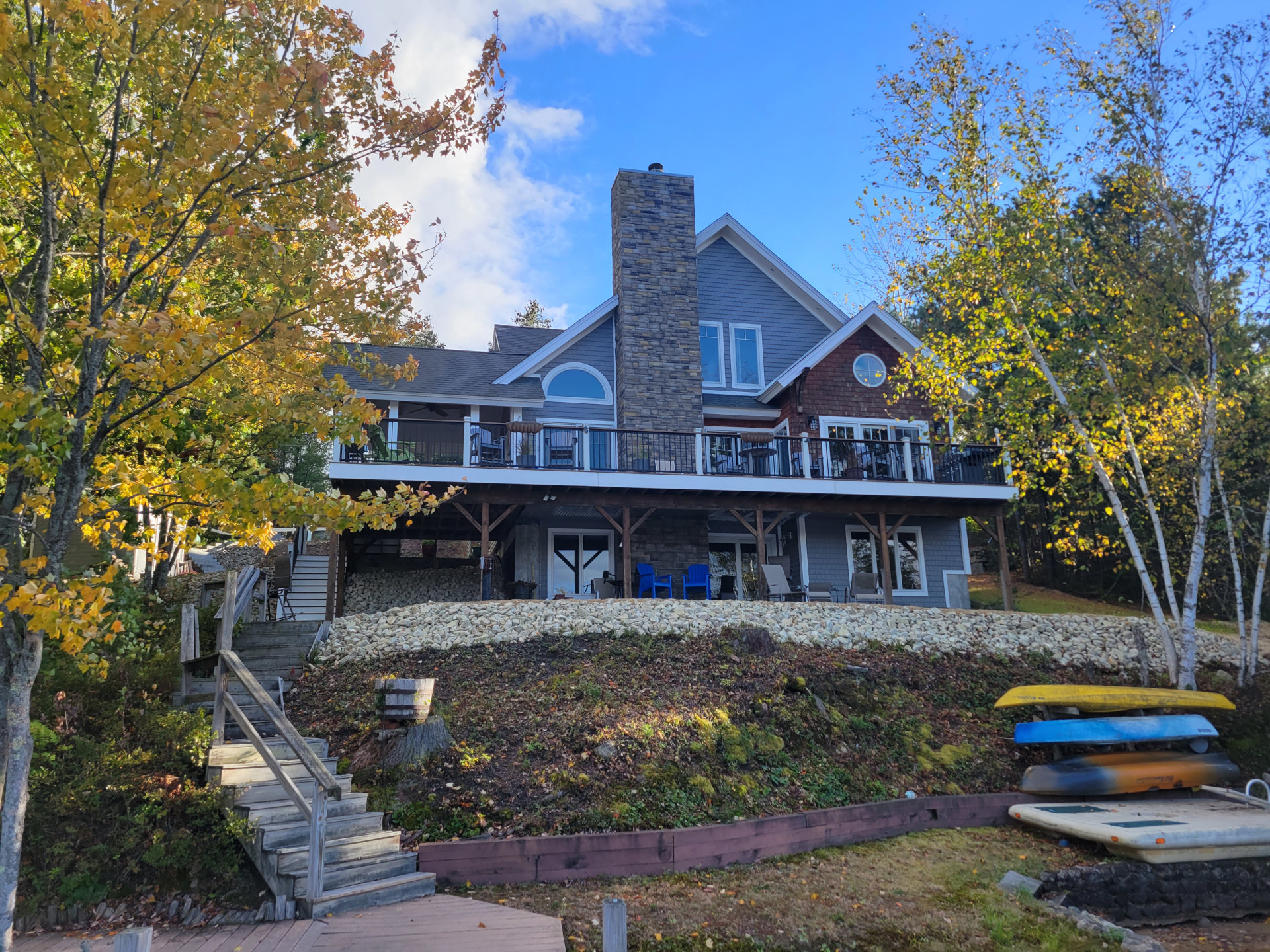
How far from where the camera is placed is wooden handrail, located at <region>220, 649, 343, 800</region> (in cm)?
623

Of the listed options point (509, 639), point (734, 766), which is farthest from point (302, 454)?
point (734, 766)

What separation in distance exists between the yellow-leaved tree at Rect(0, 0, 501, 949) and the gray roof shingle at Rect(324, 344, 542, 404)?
1129cm

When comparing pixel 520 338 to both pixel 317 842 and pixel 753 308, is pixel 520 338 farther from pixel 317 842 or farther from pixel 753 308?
pixel 317 842

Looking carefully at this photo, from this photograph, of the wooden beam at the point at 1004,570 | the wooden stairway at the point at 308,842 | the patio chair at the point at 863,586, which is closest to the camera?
the wooden stairway at the point at 308,842

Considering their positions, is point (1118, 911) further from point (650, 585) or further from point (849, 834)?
point (650, 585)

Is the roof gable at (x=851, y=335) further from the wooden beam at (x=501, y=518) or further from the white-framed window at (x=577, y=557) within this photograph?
the wooden beam at (x=501, y=518)

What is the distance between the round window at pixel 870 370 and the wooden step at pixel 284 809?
1622 cm

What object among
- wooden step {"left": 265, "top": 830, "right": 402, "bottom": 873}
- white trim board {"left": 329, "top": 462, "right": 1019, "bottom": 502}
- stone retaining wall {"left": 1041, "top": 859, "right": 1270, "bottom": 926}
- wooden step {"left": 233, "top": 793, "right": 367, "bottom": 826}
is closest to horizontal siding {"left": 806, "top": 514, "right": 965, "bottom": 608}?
white trim board {"left": 329, "top": 462, "right": 1019, "bottom": 502}

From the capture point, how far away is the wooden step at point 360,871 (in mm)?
6285

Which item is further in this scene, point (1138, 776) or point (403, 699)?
point (1138, 776)

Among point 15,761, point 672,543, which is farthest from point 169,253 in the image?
point 672,543

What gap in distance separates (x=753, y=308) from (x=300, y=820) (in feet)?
56.3

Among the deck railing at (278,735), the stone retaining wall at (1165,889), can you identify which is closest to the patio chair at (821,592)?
the stone retaining wall at (1165,889)

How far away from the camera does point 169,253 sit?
18.8 feet
